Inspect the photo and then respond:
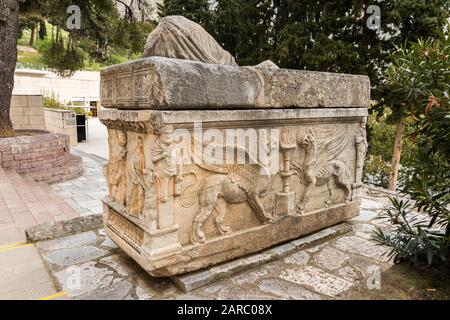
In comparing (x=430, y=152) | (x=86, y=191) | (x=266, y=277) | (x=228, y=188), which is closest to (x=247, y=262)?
(x=266, y=277)

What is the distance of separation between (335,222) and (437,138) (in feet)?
4.77

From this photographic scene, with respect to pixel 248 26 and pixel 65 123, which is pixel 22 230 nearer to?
pixel 248 26

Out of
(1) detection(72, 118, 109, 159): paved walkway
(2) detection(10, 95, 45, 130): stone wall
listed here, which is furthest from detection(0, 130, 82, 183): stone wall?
(2) detection(10, 95, 45, 130): stone wall

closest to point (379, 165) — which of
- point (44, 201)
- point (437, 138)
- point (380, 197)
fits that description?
point (380, 197)

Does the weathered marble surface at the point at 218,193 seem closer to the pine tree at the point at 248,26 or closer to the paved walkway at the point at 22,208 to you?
the paved walkway at the point at 22,208

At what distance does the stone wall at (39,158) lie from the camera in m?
6.00

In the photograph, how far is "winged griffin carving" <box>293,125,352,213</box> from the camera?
281 cm

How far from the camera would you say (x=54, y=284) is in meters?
2.19

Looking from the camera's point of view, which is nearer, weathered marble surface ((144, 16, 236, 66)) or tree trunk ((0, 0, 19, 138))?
weathered marble surface ((144, 16, 236, 66))

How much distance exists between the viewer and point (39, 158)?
628cm

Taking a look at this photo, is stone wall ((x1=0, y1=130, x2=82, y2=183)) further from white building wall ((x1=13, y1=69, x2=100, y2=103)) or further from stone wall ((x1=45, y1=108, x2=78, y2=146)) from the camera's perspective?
white building wall ((x1=13, y1=69, x2=100, y2=103))

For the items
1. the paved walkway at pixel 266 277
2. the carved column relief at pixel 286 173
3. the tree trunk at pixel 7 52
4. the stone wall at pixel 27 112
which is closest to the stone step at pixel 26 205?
the paved walkway at pixel 266 277

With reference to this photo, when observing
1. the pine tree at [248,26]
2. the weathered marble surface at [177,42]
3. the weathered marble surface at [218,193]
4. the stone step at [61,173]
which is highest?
the pine tree at [248,26]

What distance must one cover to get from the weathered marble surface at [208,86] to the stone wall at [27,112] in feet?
26.8
